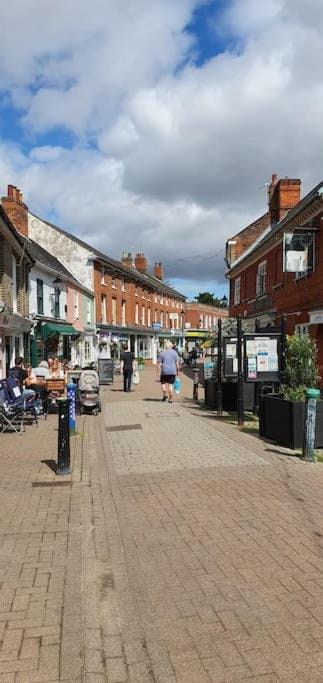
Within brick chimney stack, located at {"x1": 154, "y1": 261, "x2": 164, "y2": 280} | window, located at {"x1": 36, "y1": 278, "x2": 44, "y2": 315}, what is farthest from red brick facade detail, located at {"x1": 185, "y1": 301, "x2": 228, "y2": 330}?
window, located at {"x1": 36, "y1": 278, "x2": 44, "y2": 315}

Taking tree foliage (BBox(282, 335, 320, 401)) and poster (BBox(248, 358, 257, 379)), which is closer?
tree foliage (BBox(282, 335, 320, 401))

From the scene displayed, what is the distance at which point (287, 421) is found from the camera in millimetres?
8531

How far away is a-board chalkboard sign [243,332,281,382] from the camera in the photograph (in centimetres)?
1062

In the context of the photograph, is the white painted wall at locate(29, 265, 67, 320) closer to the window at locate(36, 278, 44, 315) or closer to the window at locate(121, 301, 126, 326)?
the window at locate(36, 278, 44, 315)

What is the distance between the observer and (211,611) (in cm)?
350

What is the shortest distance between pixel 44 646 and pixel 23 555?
1.36m

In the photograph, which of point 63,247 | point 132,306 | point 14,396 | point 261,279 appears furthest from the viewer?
point 132,306

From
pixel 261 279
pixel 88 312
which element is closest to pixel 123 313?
pixel 88 312

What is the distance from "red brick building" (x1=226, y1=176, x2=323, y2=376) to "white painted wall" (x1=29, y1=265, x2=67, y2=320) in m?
9.21

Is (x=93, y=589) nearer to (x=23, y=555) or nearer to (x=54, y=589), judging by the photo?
(x=54, y=589)

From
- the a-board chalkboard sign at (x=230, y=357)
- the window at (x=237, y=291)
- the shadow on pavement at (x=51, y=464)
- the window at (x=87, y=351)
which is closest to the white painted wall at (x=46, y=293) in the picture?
the window at (x=87, y=351)

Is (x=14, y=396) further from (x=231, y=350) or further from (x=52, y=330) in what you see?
(x=52, y=330)

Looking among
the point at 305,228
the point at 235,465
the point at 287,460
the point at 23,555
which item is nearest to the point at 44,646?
the point at 23,555

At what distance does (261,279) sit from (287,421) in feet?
54.2
